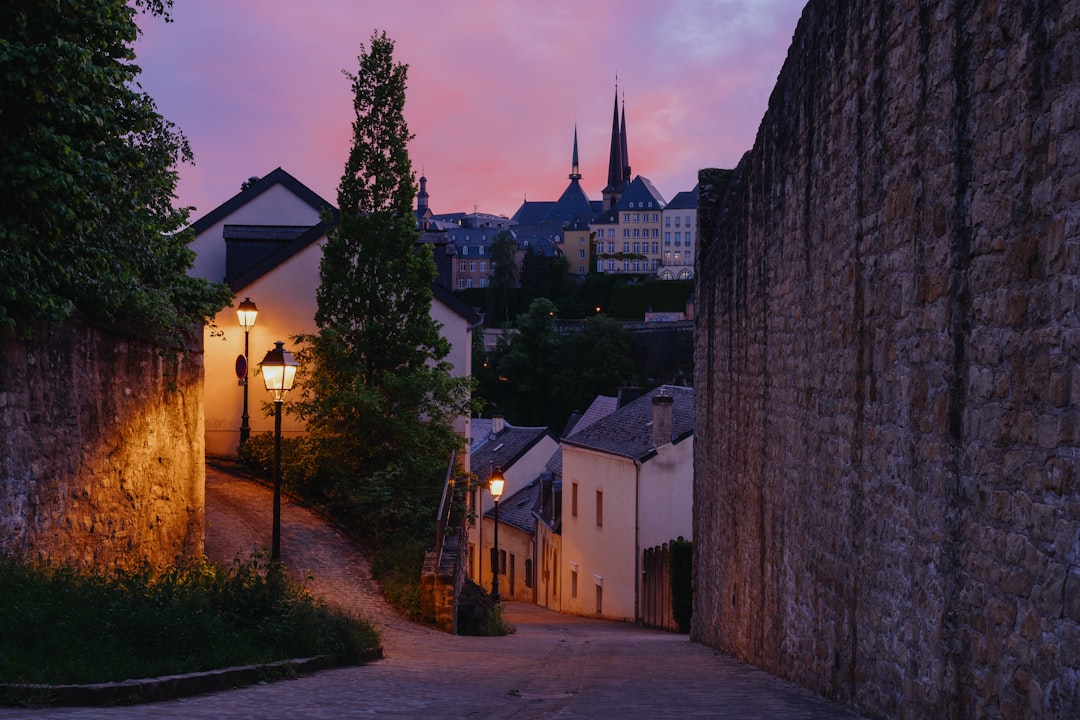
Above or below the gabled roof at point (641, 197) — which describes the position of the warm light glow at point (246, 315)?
below

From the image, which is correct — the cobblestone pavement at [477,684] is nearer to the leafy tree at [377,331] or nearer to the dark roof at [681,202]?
the leafy tree at [377,331]

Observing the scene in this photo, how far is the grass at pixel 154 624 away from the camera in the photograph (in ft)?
22.9

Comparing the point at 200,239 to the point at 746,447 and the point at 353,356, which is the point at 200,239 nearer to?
the point at 353,356

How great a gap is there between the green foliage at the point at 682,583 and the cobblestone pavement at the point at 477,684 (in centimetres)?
782

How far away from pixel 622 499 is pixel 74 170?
82.0ft

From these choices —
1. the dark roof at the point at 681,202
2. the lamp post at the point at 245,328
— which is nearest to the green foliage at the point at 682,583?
the lamp post at the point at 245,328

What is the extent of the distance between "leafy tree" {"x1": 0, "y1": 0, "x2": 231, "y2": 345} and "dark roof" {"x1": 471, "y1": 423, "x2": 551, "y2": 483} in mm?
36758

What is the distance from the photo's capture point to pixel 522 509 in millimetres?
45312

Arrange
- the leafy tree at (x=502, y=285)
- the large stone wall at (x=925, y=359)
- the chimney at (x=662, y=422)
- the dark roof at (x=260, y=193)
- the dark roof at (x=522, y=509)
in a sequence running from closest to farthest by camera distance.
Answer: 1. the large stone wall at (x=925, y=359)
2. the dark roof at (x=260, y=193)
3. the chimney at (x=662, y=422)
4. the dark roof at (x=522, y=509)
5. the leafy tree at (x=502, y=285)

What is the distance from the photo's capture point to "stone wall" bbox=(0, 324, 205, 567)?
9.01m

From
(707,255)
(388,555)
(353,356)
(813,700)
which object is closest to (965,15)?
(813,700)

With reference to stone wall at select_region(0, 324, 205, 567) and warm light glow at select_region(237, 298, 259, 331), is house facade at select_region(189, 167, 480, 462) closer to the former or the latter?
warm light glow at select_region(237, 298, 259, 331)

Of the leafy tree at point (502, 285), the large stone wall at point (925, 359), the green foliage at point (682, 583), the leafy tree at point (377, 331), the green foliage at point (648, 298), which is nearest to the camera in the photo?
the large stone wall at point (925, 359)

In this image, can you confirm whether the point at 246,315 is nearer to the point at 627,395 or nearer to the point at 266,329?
the point at 266,329
